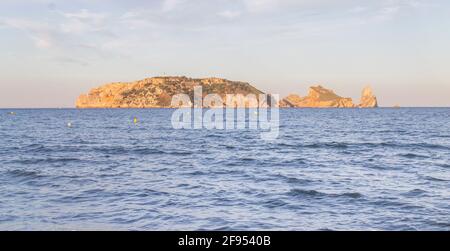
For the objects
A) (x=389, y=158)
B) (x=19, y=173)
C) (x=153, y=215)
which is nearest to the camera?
(x=153, y=215)

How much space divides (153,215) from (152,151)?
2692 centimetres

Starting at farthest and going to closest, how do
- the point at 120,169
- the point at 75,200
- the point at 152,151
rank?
the point at 152,151 → the point at 120,169 → the point at 75,200

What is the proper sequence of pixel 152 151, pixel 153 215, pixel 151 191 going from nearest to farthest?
pixel 153 215 → pixel 151 191 → pixel 152 151

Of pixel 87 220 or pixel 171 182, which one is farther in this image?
pixel 171 182

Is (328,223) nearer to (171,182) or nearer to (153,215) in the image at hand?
(153,215)

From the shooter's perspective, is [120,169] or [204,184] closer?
[204,184]

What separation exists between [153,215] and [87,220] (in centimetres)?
231

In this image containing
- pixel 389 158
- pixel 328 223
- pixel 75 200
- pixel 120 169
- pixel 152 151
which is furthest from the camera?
pixel 152 151

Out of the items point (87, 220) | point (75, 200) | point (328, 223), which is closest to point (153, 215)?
point (87, 220)

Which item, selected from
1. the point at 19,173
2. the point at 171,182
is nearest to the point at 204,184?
the point at 171,182

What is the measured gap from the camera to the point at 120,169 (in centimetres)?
2844

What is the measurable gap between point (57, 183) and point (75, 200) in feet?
17.3

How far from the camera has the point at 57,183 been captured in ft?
73.9

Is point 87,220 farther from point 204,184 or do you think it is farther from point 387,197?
point 387,197
